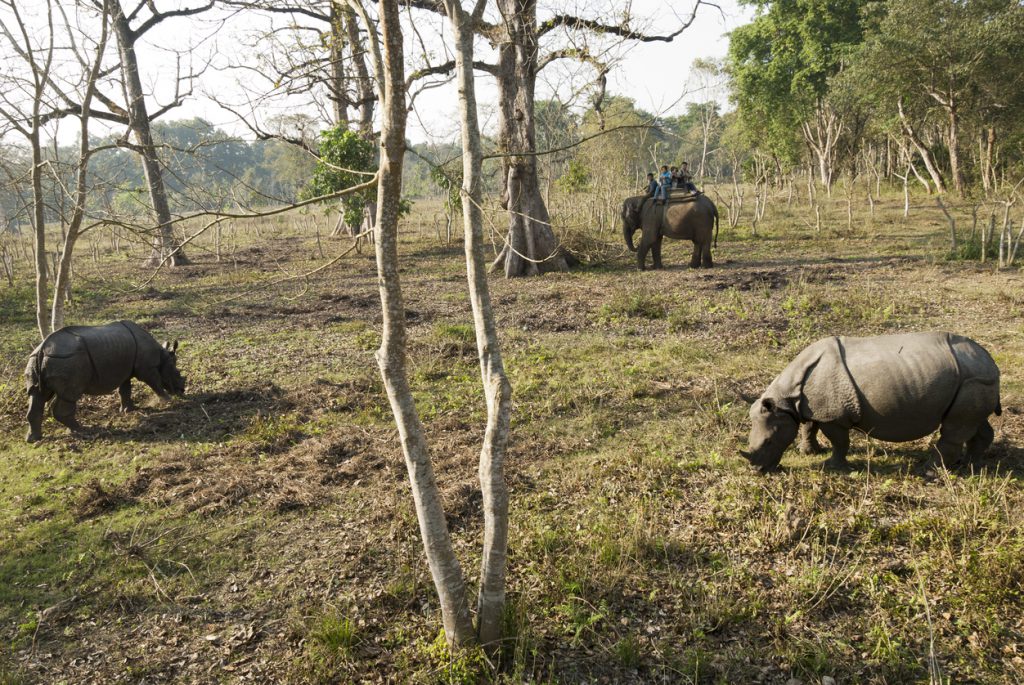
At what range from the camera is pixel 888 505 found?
19.0 ft

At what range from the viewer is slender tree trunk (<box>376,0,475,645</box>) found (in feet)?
11.3

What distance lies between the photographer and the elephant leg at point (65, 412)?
27.6 feet

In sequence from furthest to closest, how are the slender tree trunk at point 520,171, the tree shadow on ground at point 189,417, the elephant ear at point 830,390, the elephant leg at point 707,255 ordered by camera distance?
the elephant leg at point 707,255 < the slender tree trunk at point 520,171 < the tree shadow on ground at point 189,417 < the elephant ear at point 830,390

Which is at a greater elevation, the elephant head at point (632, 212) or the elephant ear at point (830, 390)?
the elephant head at point (632, 212)

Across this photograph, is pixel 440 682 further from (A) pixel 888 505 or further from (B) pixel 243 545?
(A) pixel 888 505

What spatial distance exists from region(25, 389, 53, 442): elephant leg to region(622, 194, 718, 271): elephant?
45.6 feet

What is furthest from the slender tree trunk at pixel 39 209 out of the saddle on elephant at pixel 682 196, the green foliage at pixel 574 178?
the green foliage at pixel 574 178

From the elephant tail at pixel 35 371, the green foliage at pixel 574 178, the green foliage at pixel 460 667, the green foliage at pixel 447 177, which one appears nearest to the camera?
the green foliage at pixel 447 177

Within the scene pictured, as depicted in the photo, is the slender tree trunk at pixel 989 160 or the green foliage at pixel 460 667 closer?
the green foliage at pixel 460 667

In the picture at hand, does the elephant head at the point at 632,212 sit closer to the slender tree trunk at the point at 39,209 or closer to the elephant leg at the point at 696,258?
the elephant leg at the point at 696,258

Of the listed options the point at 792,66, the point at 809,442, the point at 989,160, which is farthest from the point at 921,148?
the point at 809,442

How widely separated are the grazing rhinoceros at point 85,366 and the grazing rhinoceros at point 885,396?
26.2 ft

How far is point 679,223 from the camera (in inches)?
686

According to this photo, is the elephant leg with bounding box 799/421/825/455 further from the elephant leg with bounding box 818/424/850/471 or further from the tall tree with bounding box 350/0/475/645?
the tall tree with bounding box 350/0/475/645
